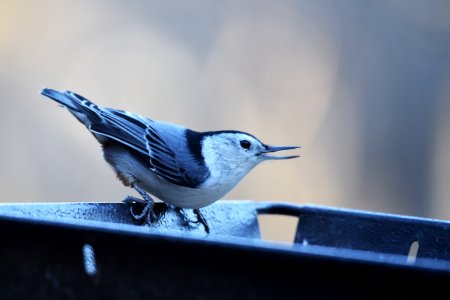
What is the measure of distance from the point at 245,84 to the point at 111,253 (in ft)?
15.0

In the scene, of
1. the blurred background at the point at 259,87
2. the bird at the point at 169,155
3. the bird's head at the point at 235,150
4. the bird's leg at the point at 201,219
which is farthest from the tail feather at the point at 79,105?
the blurred background at the point at 259,87

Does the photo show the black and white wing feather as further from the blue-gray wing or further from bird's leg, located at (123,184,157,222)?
bird's leg, located at (123,184,157,222)

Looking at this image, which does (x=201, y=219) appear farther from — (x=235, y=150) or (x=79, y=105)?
(x=79, y=105)

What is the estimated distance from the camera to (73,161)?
559cm

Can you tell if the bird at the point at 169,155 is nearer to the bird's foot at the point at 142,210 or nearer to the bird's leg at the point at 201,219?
the bird's leg at the point at 201,219

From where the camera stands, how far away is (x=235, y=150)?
2.99 m

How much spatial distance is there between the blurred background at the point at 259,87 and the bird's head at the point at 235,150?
2.56 metres

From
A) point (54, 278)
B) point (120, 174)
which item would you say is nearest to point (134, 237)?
point (54, 278)

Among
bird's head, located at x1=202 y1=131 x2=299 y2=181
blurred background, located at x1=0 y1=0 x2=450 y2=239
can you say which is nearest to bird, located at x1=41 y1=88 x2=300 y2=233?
Result: bird's head, located at x1=202 y1=131 x2=299 y2=181

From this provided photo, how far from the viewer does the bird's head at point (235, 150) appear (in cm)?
293

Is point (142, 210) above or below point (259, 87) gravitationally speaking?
above

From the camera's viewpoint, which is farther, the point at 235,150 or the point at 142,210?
the point at 235,150

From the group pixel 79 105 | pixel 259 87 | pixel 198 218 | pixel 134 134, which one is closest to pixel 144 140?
pixel 134 134

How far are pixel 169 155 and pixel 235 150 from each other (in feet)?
1.01
